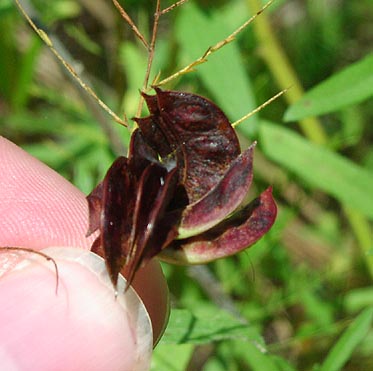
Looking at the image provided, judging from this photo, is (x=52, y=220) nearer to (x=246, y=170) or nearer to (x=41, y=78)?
(x=246, y=170)

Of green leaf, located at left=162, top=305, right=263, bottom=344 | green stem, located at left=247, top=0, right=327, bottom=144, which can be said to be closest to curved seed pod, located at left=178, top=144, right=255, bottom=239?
green leaf, located at left=162, top=305, right=263, bottom=344

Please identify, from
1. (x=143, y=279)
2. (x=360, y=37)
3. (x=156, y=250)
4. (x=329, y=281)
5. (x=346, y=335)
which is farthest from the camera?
(x=360, y=37)

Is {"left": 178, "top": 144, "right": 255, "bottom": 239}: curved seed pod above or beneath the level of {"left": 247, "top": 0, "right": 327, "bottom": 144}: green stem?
above

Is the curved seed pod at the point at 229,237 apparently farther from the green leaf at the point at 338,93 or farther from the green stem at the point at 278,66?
the green stem at the point at 278,66

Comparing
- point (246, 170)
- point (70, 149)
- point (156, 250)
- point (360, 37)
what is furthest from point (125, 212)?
point (360, 37)

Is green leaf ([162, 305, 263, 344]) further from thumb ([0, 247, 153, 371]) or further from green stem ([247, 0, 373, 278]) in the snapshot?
green stem ([247, 0, 373, 278])

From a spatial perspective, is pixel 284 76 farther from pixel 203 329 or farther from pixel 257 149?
pixel 203 329

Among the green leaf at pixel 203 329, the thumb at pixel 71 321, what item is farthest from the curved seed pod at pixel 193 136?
the green leaf at pixel 203 329
